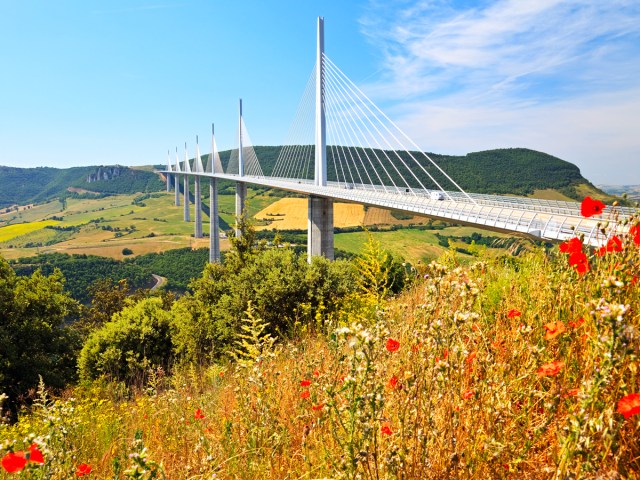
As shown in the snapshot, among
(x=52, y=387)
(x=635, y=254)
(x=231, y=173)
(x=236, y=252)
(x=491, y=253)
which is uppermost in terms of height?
(x=231, y=173)

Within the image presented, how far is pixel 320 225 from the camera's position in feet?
112

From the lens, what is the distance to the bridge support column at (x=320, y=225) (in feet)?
Answer: 110

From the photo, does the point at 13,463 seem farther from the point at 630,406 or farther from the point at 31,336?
the point at 31,336

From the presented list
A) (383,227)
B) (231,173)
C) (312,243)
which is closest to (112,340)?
(312,243)

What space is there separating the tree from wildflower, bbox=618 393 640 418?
18536 millimetres

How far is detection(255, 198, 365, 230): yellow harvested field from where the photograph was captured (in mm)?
84438

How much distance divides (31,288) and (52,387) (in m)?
4.79

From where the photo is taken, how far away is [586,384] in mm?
1319

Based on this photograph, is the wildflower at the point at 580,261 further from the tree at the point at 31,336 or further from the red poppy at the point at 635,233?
the tree at the point at 31,336

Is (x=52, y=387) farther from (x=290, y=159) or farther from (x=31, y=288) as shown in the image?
(x=290, y=159)

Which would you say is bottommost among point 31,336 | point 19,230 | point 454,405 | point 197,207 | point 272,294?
point 19,230

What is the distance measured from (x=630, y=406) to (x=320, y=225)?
32.7 meters

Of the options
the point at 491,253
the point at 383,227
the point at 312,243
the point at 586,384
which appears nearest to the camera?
the point at 586,384

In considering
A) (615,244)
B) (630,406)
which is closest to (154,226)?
(615,244)
